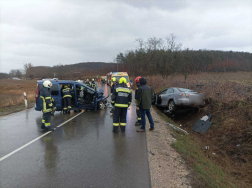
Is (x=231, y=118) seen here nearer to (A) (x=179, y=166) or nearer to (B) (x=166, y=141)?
(B) (x=166, y=141)

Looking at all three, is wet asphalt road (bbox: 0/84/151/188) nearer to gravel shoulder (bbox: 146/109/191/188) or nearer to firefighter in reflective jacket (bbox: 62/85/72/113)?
gravel shoulder (bbox: 146/109/191/188)

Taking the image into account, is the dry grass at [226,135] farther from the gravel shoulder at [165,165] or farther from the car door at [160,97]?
the car door at [160,97]

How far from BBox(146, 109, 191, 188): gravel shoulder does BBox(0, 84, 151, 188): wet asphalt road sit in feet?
0.56

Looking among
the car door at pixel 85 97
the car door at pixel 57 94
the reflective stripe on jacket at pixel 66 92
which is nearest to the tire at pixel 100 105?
the car door at pixel 85 97

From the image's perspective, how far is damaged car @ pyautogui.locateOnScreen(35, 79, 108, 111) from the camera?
10.3 meters

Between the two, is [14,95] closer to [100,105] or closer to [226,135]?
[100,105]

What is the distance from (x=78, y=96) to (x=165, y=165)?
7768 millimetres

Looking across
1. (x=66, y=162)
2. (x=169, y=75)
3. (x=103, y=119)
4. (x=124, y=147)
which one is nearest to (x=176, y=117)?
(x=103, y=119)

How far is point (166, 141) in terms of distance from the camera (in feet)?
20.4

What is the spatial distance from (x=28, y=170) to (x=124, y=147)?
2.44m

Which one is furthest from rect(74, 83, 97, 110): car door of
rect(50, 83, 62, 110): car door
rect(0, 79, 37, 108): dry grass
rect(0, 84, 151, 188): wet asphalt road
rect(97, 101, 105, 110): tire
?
rect(0, 79, 37, 108): dry grass

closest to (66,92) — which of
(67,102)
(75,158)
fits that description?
(67,102)

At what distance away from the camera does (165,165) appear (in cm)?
444

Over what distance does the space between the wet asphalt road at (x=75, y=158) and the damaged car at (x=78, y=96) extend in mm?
2872
